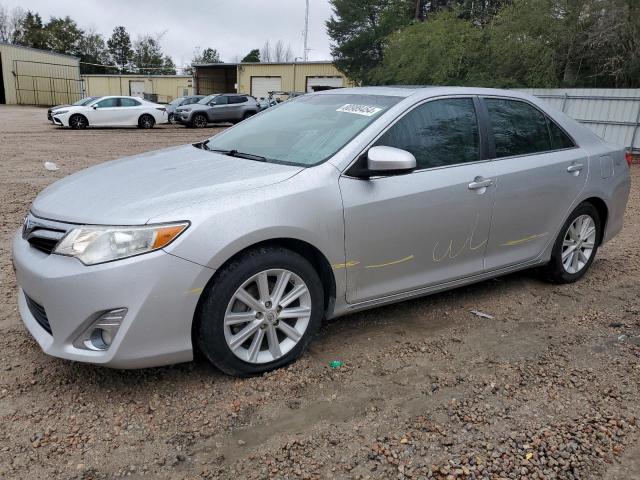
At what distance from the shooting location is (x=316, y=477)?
231 centimetres

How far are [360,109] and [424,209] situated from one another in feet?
2.60

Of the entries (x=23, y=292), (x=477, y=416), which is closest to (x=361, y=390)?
(x=477, y=416)

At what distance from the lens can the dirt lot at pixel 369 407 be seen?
2.39 metres

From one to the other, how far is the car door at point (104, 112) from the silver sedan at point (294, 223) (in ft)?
66.2

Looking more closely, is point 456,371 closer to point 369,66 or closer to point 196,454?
point 196,454

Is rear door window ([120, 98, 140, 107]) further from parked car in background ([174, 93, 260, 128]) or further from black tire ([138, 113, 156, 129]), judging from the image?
parked car in background ([174, 93, 260, 128])

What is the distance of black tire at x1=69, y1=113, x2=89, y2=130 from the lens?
21828mm

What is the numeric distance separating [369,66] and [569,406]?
4242 centimetres

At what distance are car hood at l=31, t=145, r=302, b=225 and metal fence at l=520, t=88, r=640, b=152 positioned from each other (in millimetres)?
14371

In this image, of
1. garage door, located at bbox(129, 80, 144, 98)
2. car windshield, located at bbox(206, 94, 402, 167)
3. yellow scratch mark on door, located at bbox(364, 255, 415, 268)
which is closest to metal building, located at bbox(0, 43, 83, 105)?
garage door, located at bbox(129, 80, 144, 98)

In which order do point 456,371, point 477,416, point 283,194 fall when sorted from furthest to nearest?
point 456,371, point 283,194, point 477,416

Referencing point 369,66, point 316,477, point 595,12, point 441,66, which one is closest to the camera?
point 316,477

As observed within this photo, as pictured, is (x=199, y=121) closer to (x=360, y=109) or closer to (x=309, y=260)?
(x=360, y=109)

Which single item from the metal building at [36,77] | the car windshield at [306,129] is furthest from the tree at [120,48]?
the car windshield at [306,129]
